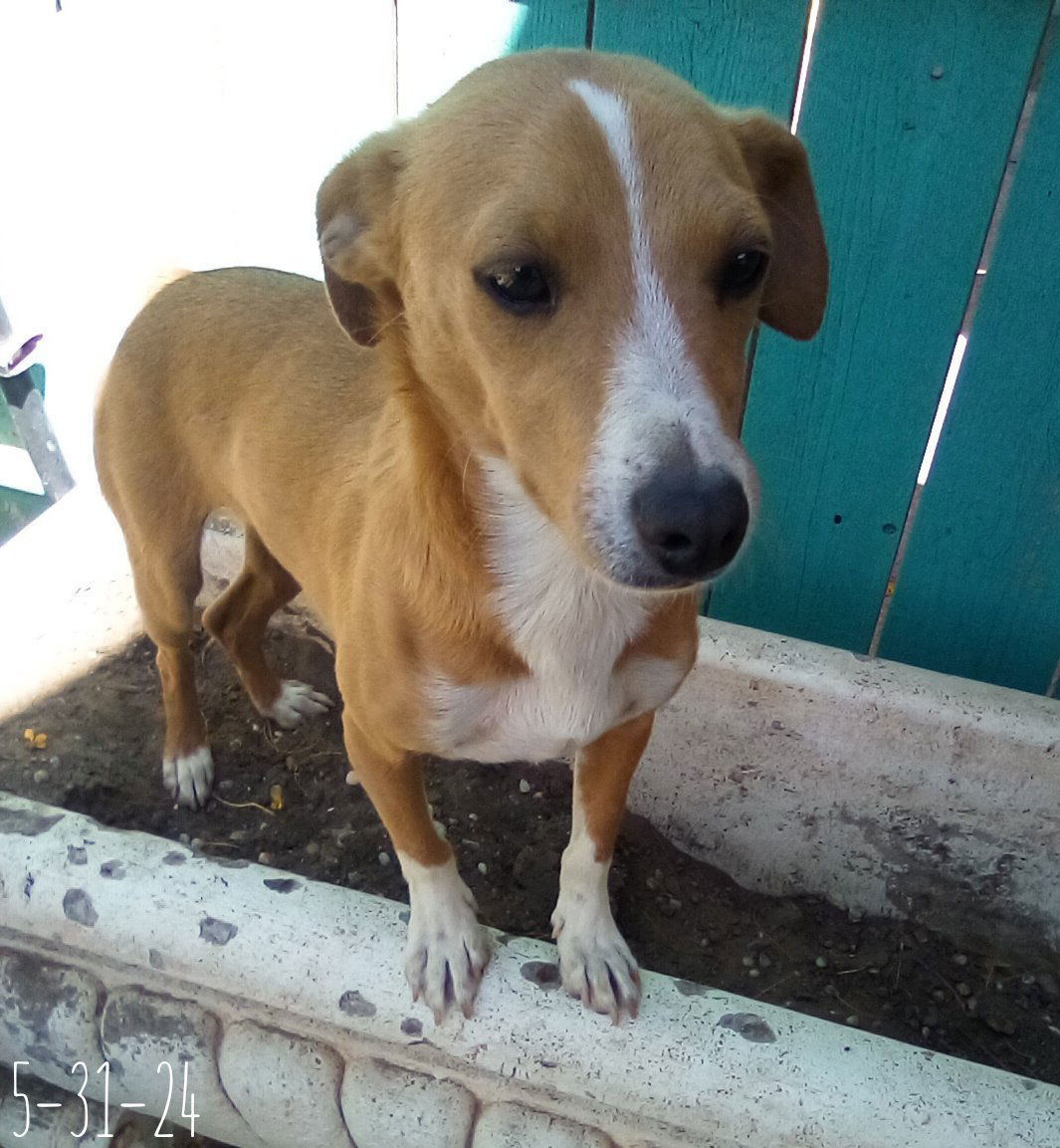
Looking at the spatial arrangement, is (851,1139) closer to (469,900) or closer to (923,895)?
(469,900)

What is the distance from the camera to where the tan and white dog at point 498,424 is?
108 centimetres

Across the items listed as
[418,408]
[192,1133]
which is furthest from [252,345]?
[192,1133]

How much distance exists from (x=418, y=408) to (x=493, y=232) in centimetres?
34

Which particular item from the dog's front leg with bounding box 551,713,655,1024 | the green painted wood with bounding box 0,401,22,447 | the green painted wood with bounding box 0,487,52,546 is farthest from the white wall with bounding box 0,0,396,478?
the dog's front leg with bounding box 551,713,655,1024

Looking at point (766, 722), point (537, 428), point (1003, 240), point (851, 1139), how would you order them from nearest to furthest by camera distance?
point (537, 428), point (851, 1139), point (1003, 240), point (766, 722)

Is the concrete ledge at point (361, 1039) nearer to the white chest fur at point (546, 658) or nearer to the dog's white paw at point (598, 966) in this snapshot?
the dog's white paw at point (598, 966)

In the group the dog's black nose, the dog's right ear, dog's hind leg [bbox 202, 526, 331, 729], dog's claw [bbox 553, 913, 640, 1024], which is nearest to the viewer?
the dog's black nose

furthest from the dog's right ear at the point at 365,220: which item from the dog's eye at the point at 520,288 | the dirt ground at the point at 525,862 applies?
the dirt ground at the point at 525,862

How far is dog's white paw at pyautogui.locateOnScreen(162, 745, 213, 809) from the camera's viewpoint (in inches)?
92.6

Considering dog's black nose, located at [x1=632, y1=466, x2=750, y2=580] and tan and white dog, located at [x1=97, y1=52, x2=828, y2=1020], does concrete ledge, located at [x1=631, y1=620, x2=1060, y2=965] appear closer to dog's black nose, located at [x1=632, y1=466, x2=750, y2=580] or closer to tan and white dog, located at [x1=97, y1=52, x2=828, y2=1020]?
tan and white dog, located at [x1=97, y1=52, x2=828, y2=1020]

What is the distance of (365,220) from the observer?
1.40 meters

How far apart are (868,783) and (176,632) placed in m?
1.59

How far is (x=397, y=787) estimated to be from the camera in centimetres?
170

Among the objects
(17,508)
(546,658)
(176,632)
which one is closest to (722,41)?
(546,658)
